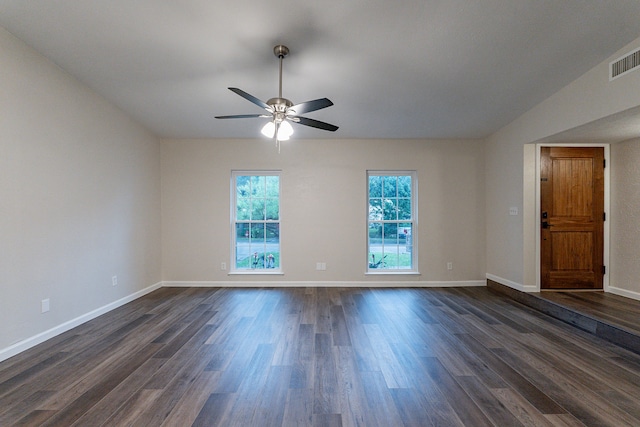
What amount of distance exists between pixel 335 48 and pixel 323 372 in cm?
286

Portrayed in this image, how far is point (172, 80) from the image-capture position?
130 inches

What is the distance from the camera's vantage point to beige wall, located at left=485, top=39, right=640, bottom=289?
9.20ft

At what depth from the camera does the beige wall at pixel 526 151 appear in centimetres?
280

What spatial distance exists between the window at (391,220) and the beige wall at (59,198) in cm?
383

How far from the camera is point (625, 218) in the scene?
382 cm

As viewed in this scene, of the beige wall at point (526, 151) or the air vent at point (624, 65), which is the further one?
the beige wall at point (526, 151)

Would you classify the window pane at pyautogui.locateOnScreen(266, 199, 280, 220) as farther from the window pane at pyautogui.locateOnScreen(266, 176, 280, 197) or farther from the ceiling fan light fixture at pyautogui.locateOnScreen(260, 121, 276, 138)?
the ceiling fan light fixture at pyautogui.locateOnScreen(260, 121, 276, 138)

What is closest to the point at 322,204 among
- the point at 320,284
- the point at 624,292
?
the point at 320,284

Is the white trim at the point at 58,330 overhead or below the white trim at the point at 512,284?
below

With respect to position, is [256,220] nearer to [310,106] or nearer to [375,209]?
[375,209]

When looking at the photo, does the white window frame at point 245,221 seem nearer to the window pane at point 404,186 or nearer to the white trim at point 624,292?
the window pane at point 404,186

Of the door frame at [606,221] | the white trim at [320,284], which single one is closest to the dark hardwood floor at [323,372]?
the door frame at [606,221]

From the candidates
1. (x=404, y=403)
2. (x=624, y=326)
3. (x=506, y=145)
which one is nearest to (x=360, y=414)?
(x=404, y=403)

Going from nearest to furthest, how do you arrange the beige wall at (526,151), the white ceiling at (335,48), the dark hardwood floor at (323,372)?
1. the dark hardwood floor at (323,372)
2. the white ceiling at (335,48)
3. the beige wall at (526,151)
